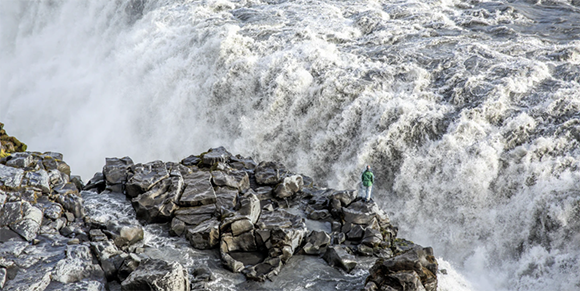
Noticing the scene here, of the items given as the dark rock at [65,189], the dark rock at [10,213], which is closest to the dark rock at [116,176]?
the dark rock at [65,189]

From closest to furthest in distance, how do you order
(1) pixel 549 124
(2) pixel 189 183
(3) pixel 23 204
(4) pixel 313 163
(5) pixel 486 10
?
(3) pixel 23 204
(2) pixel 189 183
(1) pixel 549 124
(4) pixel 313 163
(5) pixel 486 10

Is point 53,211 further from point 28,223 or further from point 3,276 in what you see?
point 3,276

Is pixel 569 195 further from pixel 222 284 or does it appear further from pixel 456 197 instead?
pixel 222 284

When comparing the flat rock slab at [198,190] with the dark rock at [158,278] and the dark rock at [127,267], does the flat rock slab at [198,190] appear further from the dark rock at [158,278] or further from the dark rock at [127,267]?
the dark rock at [158,278]

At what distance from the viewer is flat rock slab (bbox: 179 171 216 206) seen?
13930 mm

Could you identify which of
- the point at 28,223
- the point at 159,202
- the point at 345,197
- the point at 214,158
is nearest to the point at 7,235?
the point at 28,223

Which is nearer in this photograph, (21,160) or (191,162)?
(21,160)

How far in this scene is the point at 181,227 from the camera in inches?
516

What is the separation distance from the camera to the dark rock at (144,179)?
14359 millimetres

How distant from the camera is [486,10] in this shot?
27344 mm

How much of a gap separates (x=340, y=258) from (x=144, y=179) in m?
7.27

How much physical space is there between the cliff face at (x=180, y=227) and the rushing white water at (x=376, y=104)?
2.89 meters

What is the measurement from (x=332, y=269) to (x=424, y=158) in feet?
22.5

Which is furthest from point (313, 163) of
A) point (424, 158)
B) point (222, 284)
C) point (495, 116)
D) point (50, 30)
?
point (50, 30)
